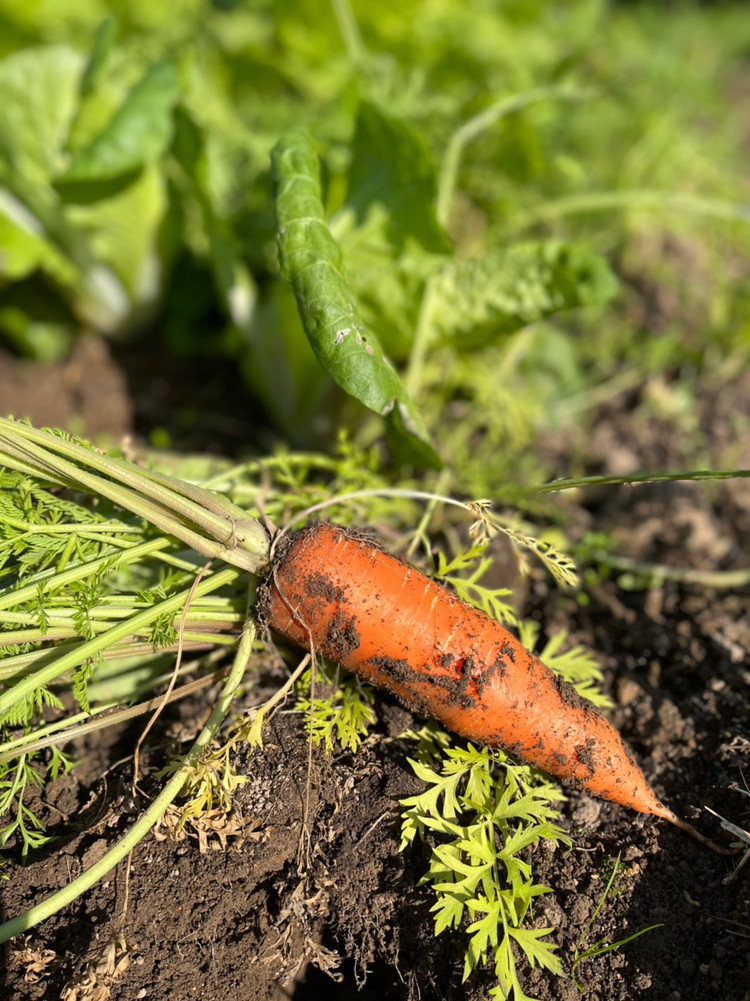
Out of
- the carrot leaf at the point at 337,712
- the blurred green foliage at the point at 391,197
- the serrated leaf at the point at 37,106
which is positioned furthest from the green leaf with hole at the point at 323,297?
the serrated leaf at the point at 37,106

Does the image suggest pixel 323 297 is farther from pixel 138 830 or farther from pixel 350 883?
pixel 350 883

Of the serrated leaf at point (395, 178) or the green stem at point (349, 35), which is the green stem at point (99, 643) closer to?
the serrated leaf at point (395, 178)

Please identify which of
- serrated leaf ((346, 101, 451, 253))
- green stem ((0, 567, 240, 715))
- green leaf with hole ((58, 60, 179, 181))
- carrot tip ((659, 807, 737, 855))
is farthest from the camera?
green leaf with hole ((58, 60, 179, 181))

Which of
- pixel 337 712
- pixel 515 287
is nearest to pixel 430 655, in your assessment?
pixel 337 712

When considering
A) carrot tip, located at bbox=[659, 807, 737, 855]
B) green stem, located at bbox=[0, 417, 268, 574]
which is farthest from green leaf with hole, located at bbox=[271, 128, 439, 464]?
carrot tip, located at bbox=[659, 807, 737, 855]

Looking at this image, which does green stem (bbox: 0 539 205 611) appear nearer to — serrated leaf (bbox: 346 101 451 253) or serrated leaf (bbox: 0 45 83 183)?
serrated leaf (bbox: 346 101 451 253)

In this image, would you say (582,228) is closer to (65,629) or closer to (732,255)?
(732,255)

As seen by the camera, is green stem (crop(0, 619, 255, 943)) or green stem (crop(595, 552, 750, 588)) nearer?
green stem (crop(0, 619, 255, 943))
